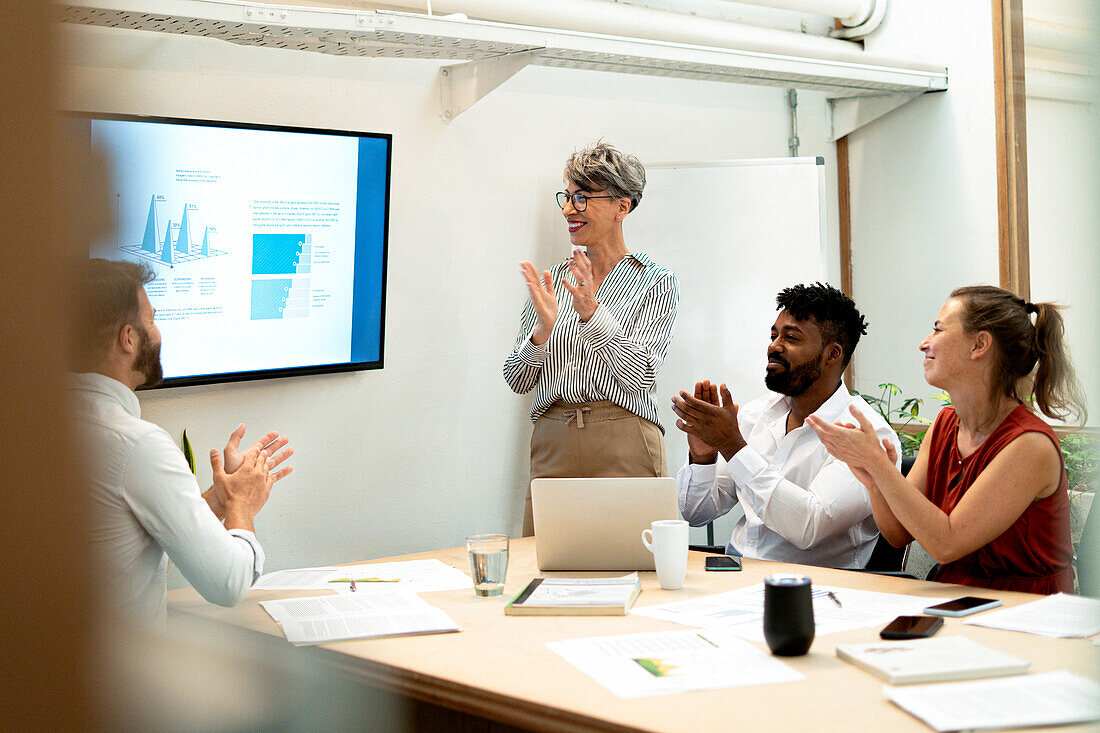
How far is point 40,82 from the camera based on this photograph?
0.21m

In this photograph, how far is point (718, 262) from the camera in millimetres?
3711

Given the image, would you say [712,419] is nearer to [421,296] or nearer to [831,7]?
[421,296]

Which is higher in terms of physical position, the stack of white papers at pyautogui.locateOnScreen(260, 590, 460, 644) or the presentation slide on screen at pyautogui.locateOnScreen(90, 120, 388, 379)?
the presentation slide on screen at pyautogui.locateOnScreen(90, 120, 388, 379)

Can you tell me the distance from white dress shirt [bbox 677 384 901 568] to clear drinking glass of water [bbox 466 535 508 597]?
2.53 ft

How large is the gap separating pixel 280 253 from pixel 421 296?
0.61m

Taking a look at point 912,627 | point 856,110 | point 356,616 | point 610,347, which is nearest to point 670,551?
point 912,627

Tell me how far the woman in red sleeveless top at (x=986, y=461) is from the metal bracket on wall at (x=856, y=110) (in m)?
2.20

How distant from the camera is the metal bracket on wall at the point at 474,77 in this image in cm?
308

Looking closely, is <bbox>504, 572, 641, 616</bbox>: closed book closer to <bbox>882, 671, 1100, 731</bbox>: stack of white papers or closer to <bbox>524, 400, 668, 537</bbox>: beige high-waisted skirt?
<bbox>882, 671, 1100, 731</bbox>: stack of white papers

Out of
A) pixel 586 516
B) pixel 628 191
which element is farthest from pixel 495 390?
pixel 586 516

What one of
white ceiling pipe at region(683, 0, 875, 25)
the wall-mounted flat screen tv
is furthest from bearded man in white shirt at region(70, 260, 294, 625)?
white ceiling pipe at region(683, 0, 875, 25)

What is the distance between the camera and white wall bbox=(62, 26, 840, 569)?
9.68 ft

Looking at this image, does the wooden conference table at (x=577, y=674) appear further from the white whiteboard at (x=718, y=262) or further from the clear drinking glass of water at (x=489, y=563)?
the white whiteboard at (x=718, y=262)

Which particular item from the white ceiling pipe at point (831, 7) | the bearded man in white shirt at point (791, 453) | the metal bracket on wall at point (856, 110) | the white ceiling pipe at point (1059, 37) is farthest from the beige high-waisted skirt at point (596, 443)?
the white ceiling pipe at point (1059, 37)
